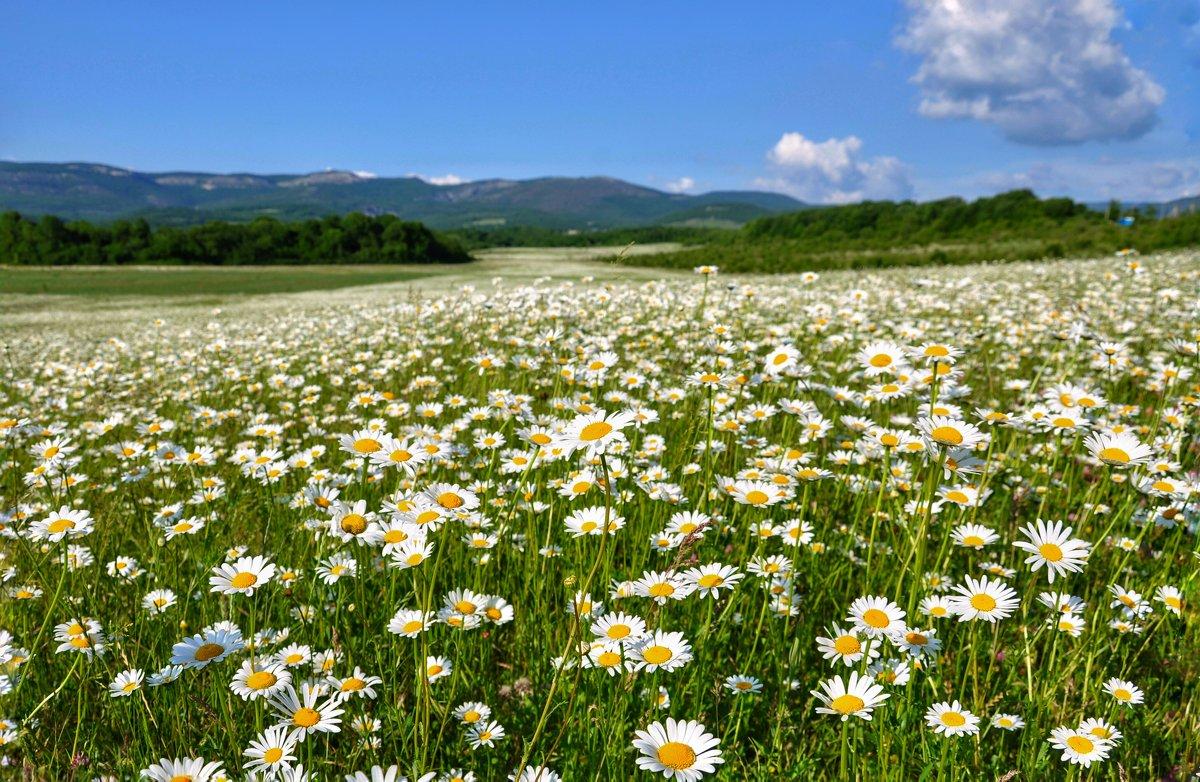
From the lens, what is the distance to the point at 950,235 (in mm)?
50688

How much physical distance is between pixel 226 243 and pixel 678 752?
94.8 m

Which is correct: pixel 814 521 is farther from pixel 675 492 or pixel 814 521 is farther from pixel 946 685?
pixel 946 685

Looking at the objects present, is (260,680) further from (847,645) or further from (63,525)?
(847,645)

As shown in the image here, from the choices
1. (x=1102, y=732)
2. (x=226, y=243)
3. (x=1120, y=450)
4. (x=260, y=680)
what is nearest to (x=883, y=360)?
(x=1120, y=450)

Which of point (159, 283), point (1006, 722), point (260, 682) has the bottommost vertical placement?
point (1006, 722)

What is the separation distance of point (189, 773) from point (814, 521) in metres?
3.29

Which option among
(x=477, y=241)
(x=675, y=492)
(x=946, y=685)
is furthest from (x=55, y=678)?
(x=477, y=241)

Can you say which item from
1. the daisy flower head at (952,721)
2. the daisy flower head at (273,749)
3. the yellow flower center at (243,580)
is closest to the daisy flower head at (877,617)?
the daisy flower head at (952,721)

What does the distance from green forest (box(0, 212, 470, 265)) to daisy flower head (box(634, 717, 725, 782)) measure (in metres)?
88.4

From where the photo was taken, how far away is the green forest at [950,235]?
32.2m

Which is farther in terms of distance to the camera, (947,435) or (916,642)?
(916,642)

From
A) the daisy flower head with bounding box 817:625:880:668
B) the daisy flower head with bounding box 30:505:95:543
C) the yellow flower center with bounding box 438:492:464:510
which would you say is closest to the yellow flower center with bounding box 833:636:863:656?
the daisy flower head with bounding box 817:625:880:668

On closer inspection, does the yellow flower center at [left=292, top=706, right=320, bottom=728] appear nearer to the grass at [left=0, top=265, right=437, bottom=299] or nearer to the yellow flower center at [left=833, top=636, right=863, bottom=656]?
the yellow flower center at [left=833, top=636, right=863, bottom=656]

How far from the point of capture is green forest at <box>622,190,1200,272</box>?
32250 mm
